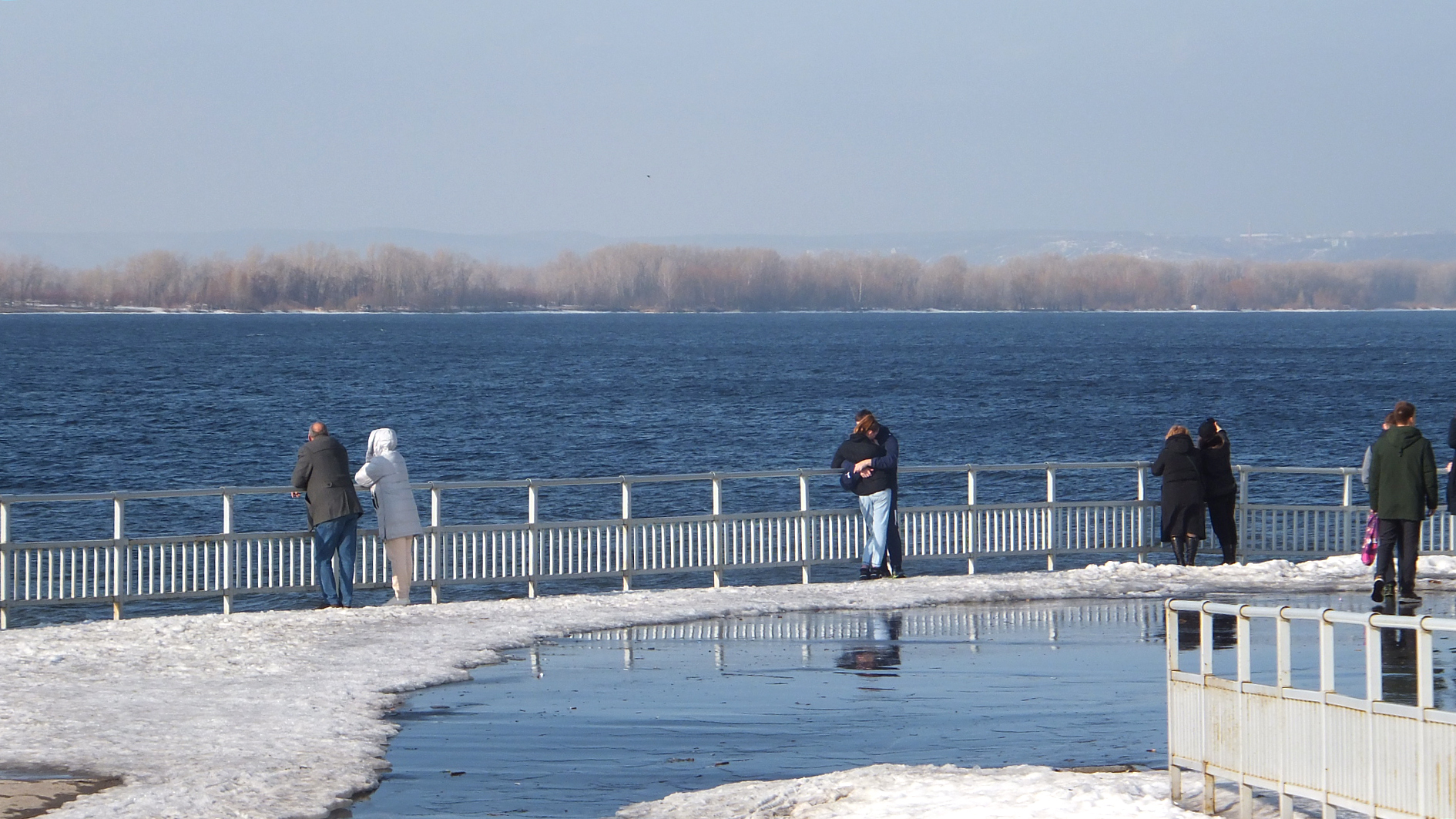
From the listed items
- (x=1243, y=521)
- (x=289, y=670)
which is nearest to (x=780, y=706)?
(x=289, y=670)

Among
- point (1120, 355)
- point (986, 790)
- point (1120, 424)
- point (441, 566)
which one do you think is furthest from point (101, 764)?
point (1120, 355)

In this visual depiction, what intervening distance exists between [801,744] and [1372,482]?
274 inches

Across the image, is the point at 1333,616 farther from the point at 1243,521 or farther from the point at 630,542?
the point at 1243,521

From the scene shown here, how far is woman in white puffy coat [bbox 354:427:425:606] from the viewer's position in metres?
15.0

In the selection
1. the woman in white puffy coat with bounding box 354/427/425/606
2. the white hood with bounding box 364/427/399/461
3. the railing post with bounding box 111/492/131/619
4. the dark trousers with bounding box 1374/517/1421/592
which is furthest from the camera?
the white hood with bounding box 364/427/399/461

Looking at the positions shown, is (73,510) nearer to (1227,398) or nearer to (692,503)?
(692,503)

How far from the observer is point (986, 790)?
7777 millimetres

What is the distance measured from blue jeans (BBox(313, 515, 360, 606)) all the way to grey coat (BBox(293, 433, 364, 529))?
0.29 ft

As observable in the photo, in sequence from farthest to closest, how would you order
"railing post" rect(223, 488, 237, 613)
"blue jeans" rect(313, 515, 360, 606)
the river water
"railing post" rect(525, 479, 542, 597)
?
the river water
"railing post" rect(525, 479, 542, 597)
"blue jeans" rect(313, 515, 360, 606)
"railing post" rect(223, 488, 237, 613)

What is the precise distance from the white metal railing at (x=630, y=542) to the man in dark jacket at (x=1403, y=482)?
2.54m

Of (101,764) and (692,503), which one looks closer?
(101,764)

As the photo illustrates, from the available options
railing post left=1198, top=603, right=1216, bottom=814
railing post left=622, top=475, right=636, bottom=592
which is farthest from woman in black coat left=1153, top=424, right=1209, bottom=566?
railing post left=1198, top=603, right=1216, bottom=814

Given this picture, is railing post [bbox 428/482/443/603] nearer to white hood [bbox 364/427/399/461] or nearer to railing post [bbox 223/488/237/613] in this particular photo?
white hood [bbox 364/427/399/461]

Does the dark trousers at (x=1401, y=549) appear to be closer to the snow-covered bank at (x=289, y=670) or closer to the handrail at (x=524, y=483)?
the snow-covered bank at (x=289, y=670)
